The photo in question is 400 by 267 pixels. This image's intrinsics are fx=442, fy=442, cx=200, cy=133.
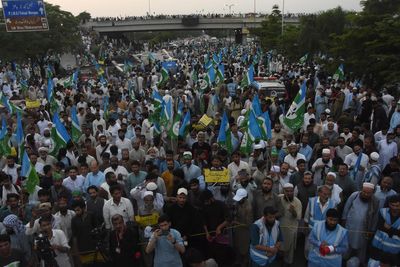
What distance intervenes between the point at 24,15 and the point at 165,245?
60.4 ft

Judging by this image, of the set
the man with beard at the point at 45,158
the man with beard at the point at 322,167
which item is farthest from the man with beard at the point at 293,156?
the man with beard at the point at 45,158

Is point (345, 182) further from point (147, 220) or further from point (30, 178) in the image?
point (30, 178)

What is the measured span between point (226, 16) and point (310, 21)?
1655 inches

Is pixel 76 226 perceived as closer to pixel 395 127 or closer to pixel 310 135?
pixel 310 135

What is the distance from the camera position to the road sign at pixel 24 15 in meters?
20.0

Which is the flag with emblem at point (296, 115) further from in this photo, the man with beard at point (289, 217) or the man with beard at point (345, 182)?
the man with beard at point (289, 217)

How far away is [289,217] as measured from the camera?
6.08 meters

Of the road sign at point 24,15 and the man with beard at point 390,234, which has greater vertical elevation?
the road sign at point 24,15

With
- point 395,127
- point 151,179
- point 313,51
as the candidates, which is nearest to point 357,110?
point 395,127

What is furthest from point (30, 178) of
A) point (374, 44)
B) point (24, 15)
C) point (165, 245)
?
point (24, 15)

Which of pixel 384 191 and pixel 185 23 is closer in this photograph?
pixel 384 191

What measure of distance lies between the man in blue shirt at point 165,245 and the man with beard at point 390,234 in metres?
2.31

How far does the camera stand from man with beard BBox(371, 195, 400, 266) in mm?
5145

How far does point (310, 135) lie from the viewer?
9141 millimetres
